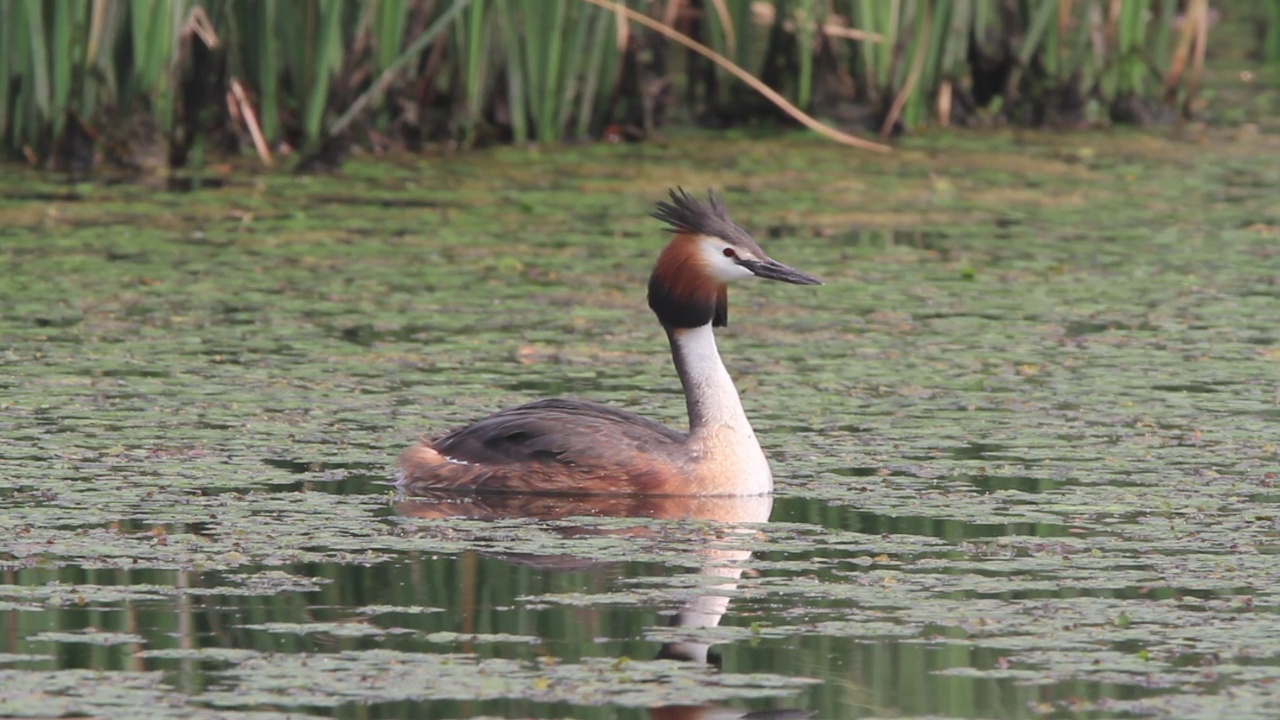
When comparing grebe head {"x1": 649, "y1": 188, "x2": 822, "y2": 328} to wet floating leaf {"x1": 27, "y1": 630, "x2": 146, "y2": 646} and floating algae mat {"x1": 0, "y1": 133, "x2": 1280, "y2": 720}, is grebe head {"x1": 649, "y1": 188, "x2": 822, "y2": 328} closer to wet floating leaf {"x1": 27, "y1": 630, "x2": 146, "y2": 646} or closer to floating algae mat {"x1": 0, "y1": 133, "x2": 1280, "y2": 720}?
floating algae mat {"x1": 0, "y1": 133, "x2": 1280, "y2": 720}

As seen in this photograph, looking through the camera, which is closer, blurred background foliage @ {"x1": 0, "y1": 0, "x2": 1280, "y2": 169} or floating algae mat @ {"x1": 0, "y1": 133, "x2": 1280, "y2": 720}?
floating algae mat @ {"x1": 0, "y1": 133, "x2": 1280, "y2": 720}

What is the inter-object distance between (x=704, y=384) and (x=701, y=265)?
401mm

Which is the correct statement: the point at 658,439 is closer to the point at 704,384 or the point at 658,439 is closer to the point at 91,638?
the point at 704,384

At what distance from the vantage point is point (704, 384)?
7871mm

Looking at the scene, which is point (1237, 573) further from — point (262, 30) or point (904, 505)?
point (262, 30)

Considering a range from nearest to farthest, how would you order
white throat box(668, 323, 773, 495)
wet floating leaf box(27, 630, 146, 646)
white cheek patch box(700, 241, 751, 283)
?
1. wet floating leaf box(27, 630, 146, 646)
2. white throat box(668, 323, 773, 495)
3. white cheek patch box(700, 241, 751, 283)

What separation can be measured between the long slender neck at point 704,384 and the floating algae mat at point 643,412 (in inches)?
12.5

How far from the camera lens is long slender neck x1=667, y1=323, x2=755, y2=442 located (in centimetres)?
779

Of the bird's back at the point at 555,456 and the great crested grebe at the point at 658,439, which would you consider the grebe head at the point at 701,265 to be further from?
the bird's back at the point at 555,456

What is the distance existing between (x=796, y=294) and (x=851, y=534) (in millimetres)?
4455

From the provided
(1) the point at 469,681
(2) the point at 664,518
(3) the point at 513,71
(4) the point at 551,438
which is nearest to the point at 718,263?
(4) the point at 551,438

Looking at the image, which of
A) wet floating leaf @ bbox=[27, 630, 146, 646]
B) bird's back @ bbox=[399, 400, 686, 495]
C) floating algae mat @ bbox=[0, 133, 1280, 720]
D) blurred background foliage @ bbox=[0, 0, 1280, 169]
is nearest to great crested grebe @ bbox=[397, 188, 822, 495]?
Result: bird's back @ bbox=[399, 400, 686, 495]

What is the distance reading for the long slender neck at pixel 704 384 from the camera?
7789 mm

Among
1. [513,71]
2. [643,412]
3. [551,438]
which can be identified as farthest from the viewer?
[513,71]
